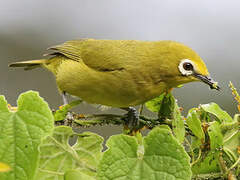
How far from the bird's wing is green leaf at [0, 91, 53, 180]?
83.4 inches

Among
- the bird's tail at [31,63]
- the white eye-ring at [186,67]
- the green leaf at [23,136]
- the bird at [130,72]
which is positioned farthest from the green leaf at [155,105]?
the bird's tail at [31,63]

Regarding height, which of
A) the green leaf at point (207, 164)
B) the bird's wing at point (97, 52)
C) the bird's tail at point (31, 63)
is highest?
the bird's wing at point (97, 52)

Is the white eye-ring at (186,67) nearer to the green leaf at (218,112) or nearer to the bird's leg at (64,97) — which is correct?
the green leaf at (218,112)

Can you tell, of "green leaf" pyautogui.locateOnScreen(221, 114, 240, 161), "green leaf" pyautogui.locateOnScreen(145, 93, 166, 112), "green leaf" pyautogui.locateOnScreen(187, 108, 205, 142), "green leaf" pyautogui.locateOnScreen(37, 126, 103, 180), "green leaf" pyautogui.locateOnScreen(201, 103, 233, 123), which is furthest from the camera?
"green leaf" pyautogui.locateOnScreen(145, 93, 166, 112)

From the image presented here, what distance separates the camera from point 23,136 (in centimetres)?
142

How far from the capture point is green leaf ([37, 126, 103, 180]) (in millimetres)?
1750

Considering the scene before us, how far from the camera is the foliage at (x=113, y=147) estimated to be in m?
1.42

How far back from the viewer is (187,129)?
2.19 m

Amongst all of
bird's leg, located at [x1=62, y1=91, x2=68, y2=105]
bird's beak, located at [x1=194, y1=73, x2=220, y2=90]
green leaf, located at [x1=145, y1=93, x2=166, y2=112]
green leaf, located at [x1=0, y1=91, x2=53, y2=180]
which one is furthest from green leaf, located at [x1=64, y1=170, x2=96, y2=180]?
bird's leg, located at [x1=62, y1=91, x2=68, y2=105]

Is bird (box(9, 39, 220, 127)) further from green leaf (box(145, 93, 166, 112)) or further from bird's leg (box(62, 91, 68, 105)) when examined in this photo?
green leaf (box(145, 93, 166, 112))

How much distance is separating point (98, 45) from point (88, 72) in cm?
41

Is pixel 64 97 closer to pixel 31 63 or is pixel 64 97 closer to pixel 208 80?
pixel 31 63

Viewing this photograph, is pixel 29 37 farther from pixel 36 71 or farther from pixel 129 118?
pixel 129 118

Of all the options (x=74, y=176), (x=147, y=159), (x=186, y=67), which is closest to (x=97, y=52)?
(x=186, y=67)
